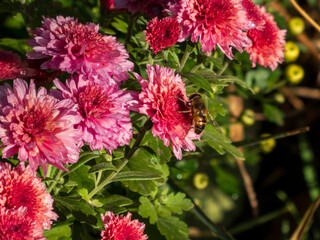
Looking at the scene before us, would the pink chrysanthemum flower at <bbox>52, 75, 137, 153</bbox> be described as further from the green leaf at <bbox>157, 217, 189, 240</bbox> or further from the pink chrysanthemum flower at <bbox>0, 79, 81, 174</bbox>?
the green leaf at <bbox>157, 217, 189, 240</bbox>

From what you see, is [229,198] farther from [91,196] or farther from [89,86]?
[89,86]

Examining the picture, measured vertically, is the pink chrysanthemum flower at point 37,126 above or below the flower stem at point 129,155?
above

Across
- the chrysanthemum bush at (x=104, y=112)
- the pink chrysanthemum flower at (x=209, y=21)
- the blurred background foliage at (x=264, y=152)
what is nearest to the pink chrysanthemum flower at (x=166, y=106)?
the chrysanthemum bush at (x=104, y=112)

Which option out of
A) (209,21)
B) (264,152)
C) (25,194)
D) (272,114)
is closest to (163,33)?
(209,21)

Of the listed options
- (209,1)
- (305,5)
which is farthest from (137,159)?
(305,5)

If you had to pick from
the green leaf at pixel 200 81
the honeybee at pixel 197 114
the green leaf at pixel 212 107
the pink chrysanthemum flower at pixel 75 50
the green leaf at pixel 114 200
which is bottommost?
the green leaf at pixel 114 200

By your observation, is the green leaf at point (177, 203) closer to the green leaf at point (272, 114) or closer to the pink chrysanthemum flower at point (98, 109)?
the pink chrysanthemum flower at point (98, 109)
